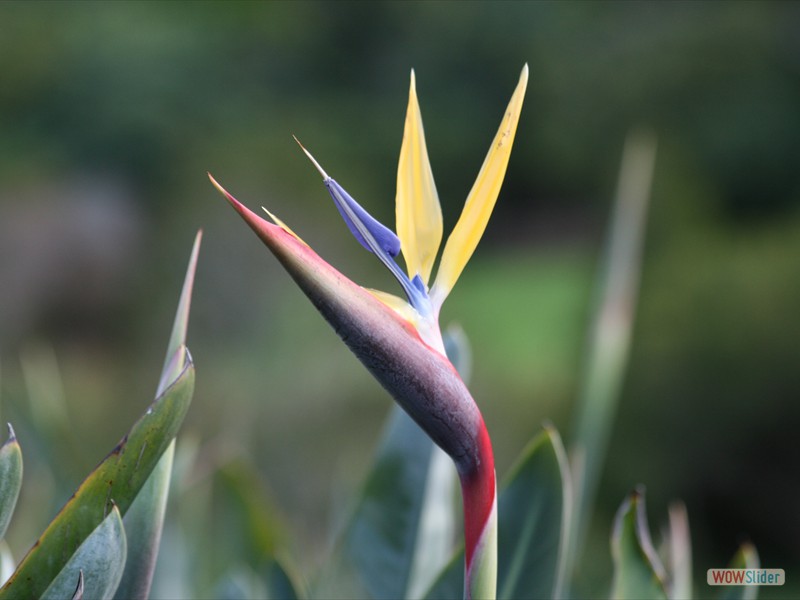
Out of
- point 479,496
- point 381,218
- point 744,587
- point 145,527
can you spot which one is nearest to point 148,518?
point 145,527

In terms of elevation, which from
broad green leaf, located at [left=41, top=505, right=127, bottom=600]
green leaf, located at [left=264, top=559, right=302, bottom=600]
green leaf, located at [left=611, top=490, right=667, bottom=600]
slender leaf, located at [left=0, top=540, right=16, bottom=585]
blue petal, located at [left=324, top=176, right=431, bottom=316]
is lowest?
broad green leaf, located at [left=41, top=505, right=127, bottom=600]

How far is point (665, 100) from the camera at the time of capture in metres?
3.98

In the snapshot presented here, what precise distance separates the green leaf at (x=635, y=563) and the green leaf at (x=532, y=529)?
0.09 feet

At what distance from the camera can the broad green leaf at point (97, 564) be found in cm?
26

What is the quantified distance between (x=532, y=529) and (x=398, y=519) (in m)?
0.10

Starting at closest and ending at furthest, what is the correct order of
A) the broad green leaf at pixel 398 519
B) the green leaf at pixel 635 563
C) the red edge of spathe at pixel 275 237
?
the red edge of spathe at pixel 275 237 → the green leaf at pixel 635 563 → the broad green leaf at pixel 398 519

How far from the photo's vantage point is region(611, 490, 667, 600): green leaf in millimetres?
332

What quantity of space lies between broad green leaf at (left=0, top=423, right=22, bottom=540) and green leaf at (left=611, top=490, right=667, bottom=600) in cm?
20

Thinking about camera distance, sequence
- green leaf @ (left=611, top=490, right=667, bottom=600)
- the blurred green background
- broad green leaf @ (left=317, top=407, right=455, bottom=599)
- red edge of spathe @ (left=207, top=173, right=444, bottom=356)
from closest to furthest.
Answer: red edge of spathe @ (left=207, top=173, right=444, bottom=356)
green leaf @ (left=611, top=490, right=667, bottom=600)
broad green leaf @ (left=317, top=407, right=455, bottom=599)
the blurred green background

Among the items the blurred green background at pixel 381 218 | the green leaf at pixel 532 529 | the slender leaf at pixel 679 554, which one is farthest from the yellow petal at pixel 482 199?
the blurred green background at pixel 381 218

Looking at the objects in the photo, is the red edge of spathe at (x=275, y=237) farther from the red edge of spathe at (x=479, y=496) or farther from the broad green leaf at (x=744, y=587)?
the broad green leaf at (x=744, y=587)

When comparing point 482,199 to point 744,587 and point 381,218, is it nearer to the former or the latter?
point 744,587

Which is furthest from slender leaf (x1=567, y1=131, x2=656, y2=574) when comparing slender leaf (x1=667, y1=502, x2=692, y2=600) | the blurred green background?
the blurred green background

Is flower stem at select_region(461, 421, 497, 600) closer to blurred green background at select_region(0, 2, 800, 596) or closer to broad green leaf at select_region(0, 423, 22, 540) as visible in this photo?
broad green leaf at select_region(0, 423, 22, 540)
